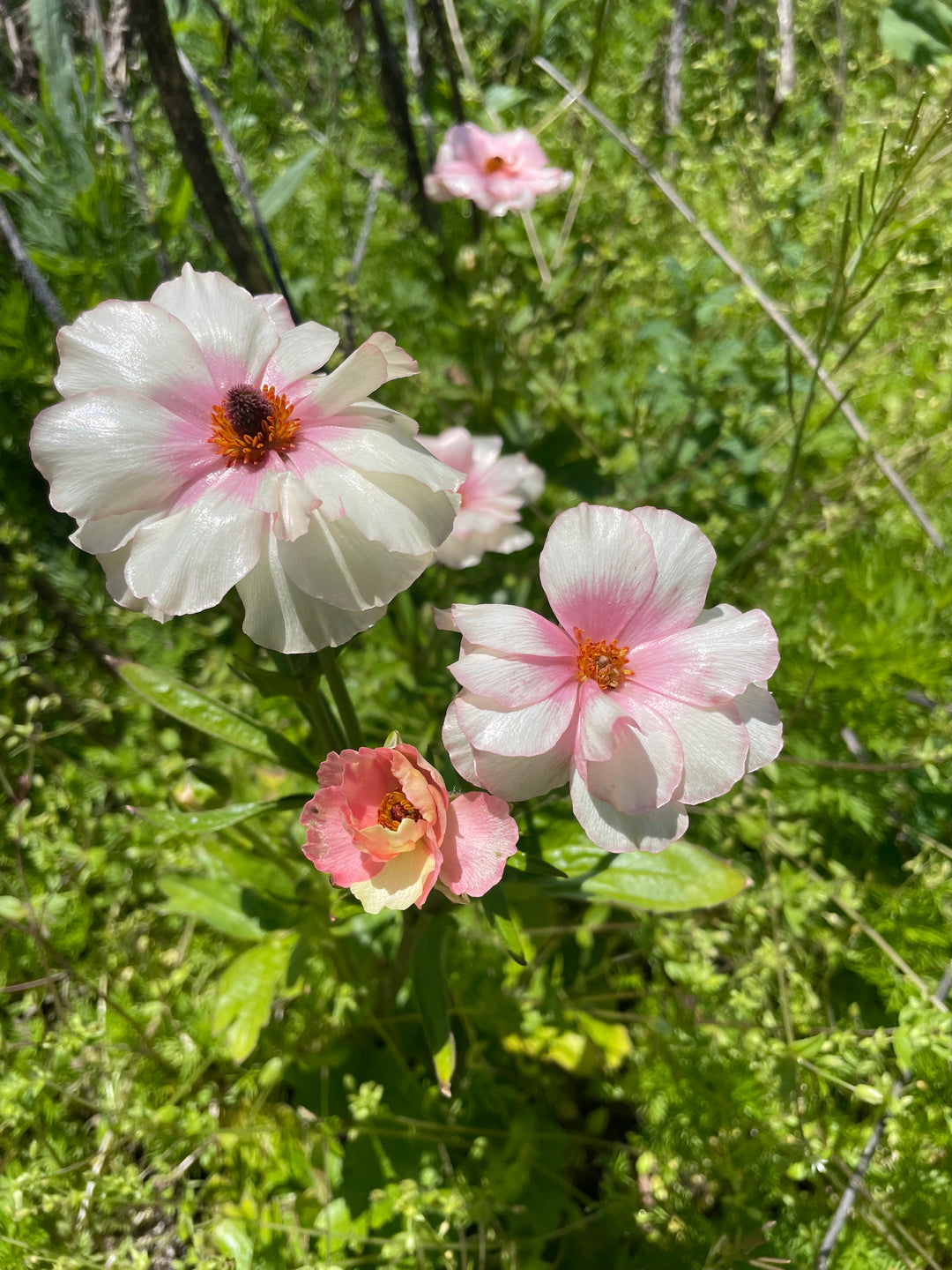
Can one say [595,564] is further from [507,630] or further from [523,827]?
[523,827]

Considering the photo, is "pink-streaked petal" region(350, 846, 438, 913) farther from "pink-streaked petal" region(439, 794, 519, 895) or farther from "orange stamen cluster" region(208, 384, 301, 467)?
"orange stamen cluster" region(208, 384, 301, 467)

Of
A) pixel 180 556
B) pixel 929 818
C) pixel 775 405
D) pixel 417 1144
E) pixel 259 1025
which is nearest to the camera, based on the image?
pixel 180 556

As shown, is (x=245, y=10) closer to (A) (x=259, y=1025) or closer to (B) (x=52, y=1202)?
(A) (x=259, y=1025)

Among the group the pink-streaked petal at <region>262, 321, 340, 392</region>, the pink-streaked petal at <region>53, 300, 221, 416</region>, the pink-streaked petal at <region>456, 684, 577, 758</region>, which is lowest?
the pink-streaked petal at <region>456, 684, 577, 758</region>

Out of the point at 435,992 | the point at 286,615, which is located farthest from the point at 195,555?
the point at 435,992

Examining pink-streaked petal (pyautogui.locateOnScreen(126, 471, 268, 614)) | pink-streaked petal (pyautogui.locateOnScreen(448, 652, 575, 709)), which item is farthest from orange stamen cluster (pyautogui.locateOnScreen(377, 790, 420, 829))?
pink-streaked petal (pyautogui.locateOnScreen(126, 471, 268, 614))

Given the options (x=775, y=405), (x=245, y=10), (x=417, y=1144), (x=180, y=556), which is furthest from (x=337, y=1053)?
(x=245, y=10)

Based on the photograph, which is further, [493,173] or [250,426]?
[493,173]
